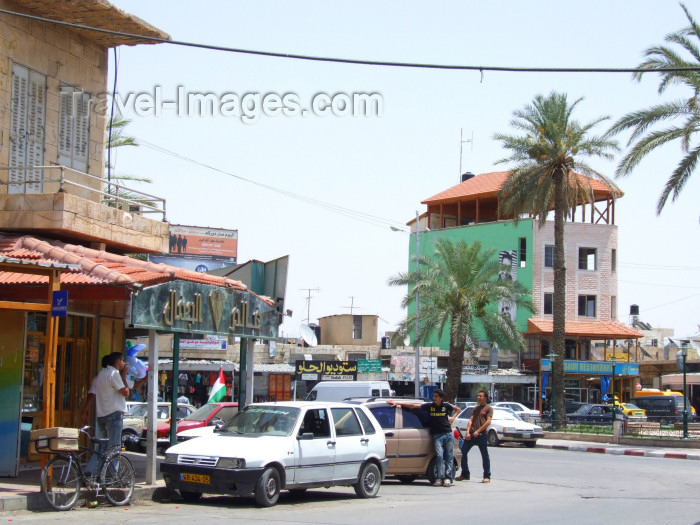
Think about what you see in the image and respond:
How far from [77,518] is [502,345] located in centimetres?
3501

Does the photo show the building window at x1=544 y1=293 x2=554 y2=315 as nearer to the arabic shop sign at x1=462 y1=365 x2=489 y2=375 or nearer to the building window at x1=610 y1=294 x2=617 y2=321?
the building window at x1=610 y1=294 x2=617 y2=321

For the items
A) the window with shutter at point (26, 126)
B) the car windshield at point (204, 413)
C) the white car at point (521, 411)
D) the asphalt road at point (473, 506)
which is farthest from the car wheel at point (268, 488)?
the white car at point (521, 411)

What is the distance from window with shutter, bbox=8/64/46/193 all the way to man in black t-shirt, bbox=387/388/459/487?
8.03 m

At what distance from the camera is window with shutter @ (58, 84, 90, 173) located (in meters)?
17.5

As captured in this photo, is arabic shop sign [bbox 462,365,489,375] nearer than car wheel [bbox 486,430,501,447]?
No


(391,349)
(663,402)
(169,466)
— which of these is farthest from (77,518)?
(391,349)

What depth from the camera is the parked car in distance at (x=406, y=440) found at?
54.6 feet

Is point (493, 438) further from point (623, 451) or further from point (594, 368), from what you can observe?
point (594, 368)

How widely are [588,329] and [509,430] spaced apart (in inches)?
1094

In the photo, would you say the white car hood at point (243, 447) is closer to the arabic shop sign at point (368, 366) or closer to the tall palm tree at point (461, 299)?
the tall palm tree at point (461, 299)

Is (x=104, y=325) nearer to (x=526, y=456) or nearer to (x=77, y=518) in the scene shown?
(x=77, y=518)

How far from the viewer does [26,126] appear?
16.6m

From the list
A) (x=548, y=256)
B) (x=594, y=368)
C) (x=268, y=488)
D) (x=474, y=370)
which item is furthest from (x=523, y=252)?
(x=268, y=488)

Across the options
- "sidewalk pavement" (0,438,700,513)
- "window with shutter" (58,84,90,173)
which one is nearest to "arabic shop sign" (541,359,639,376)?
"sidewalk pavement" (0,438,700,513)
